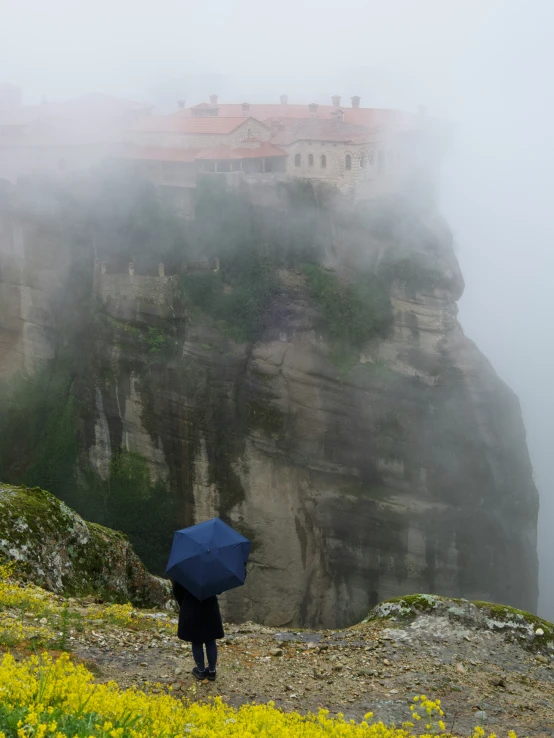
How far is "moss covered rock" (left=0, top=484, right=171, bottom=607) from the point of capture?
38.0ft

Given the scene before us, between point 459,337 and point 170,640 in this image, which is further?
point 459,337

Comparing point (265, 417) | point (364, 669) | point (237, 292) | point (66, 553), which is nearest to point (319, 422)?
point (265, 417)

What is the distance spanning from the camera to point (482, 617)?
10.4m

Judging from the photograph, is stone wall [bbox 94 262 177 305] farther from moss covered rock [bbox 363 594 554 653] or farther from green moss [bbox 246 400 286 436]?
moss covered rock [bbox 363 594 554 653]

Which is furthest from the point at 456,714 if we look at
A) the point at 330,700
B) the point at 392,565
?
the point at 392,565

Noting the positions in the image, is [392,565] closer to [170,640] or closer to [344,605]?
[344,605]

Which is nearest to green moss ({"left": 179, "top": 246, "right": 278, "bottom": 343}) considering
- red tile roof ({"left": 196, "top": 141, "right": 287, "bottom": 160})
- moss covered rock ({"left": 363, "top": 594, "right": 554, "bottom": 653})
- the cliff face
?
the cliff face

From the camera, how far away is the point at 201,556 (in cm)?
759

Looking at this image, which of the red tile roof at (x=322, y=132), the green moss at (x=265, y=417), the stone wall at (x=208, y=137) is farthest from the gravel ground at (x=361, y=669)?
the stone wall at (x=208, y=137)

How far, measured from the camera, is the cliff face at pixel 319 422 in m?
29.1

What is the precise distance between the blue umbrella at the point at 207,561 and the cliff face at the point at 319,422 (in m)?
21.5

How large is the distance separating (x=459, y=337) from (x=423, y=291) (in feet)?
6.87

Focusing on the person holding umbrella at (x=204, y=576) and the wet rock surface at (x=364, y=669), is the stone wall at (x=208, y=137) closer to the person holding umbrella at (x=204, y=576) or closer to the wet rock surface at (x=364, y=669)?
the wet rock surface at (x=364, y=669)

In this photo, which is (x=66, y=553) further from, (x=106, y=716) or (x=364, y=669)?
(x=106, y=716)
